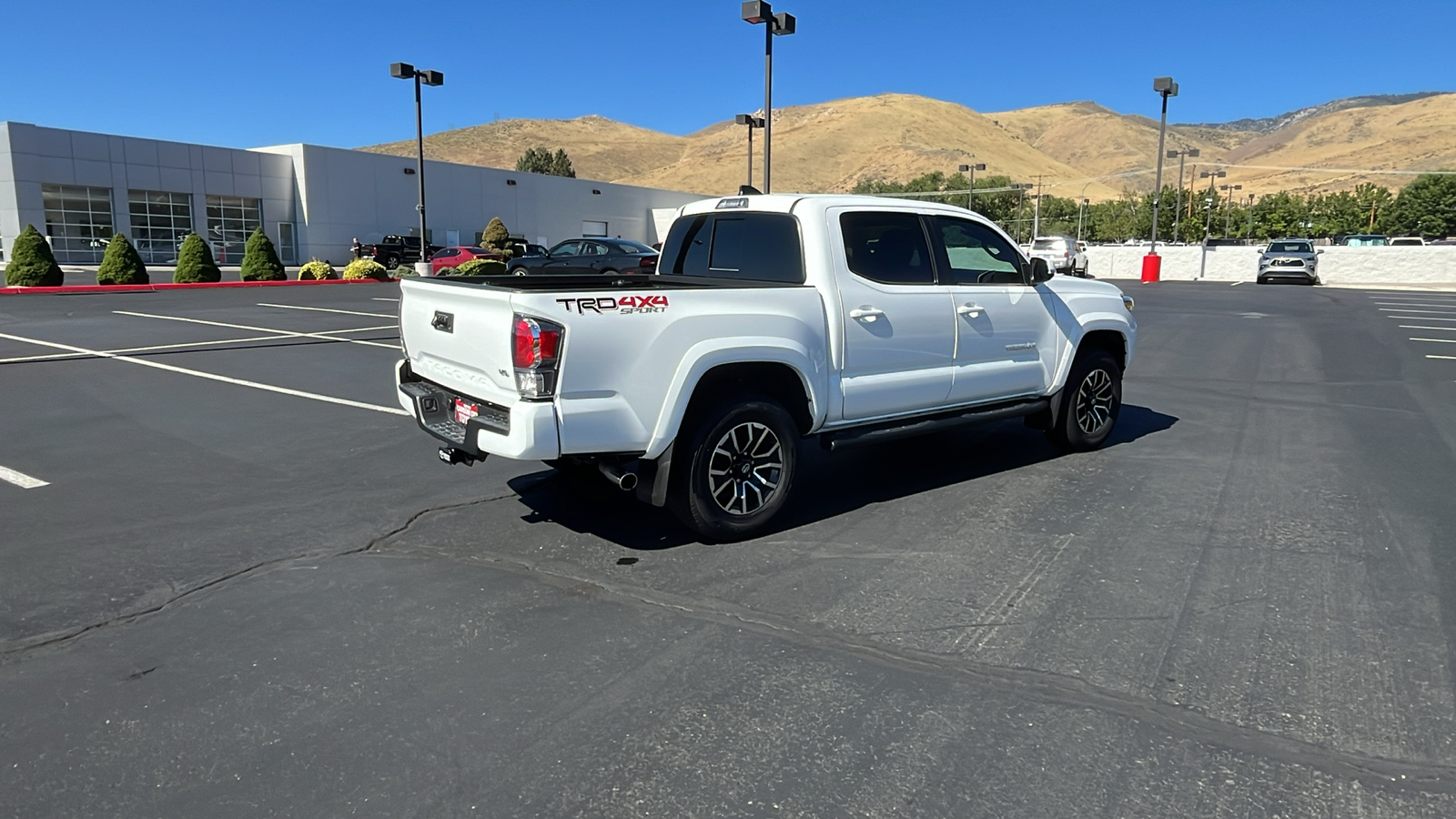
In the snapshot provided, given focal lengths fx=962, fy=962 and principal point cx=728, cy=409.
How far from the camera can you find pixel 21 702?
134 inches

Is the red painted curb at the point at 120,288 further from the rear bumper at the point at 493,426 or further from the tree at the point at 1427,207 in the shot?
the tree at the point at 1427,207

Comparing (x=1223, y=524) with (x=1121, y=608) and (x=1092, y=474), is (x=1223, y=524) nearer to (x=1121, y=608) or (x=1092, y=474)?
(x=1092, y=474)

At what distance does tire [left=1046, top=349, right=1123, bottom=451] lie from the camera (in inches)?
284

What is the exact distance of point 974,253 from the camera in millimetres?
6617

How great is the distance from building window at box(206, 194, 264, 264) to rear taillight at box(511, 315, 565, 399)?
4674cm

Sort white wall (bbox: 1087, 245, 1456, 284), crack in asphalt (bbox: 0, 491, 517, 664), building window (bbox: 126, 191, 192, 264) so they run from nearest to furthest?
crack in asphalt (bbox: 0, 491, 517, 664)
white wall (bbox: 1087, 245, 1456, 284)
building window (bbox: 126, 191, 192, 264)

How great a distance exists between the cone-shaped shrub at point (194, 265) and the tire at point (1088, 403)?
92.1 ft

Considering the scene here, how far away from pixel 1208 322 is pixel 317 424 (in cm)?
1741

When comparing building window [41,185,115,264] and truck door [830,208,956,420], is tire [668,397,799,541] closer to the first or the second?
truck door [830,208,956,420]

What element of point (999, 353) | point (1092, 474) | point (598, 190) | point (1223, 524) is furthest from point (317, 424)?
point (598, 190)

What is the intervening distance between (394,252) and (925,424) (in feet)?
136

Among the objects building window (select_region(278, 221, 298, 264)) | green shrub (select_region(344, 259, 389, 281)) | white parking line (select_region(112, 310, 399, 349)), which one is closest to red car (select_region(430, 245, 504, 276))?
green shrub (select_region(344, 259, 389, 281))

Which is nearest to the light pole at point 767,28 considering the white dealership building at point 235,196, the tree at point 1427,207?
the white dealership building at point 235,196

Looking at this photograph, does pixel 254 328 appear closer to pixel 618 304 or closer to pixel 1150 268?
pixel 618 304
